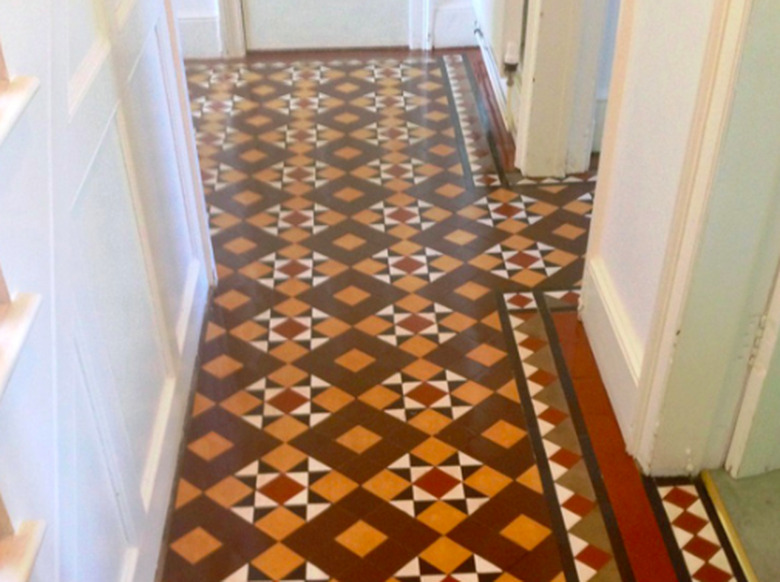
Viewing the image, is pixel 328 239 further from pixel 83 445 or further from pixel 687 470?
pixel 83 445

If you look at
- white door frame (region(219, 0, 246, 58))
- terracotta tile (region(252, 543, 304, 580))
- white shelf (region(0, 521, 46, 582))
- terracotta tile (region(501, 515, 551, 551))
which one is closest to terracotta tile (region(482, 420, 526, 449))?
terracotta tile (region(501, 515, 551, 551))

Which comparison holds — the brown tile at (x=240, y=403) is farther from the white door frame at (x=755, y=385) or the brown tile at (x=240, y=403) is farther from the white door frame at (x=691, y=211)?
the white door frame at (x=755, y=385)

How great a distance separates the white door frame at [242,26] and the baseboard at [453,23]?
5 cm

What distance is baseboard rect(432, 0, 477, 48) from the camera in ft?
19.5

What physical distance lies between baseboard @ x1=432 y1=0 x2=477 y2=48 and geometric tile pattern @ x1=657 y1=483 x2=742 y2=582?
391cm

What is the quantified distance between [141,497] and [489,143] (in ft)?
9.70

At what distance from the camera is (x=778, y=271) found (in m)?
2.51

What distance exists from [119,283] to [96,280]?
9.1 inches

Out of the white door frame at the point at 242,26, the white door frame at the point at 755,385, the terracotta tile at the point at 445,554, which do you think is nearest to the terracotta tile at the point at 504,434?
the terracotta tile at the point at 445,554

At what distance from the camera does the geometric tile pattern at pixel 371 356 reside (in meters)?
2.73

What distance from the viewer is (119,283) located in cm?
247

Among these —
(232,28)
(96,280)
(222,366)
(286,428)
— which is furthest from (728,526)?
(232,28)

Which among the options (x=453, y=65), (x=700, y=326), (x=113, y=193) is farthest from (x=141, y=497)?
(x=453, y=65)

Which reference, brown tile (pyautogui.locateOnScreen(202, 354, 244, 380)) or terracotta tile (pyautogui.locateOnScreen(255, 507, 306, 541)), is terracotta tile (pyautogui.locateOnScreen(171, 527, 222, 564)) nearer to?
terracotta tile (pyautogui.locateOnScreen(255, 507, 306, 541))
